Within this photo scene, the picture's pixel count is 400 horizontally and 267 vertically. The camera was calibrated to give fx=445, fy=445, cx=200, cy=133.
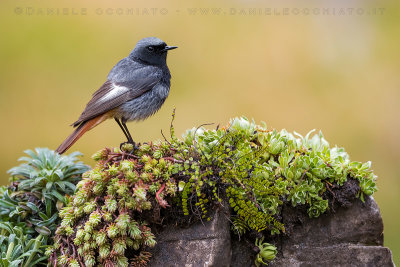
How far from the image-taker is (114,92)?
460 cm

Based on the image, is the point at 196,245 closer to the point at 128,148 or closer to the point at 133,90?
the point at 128,148

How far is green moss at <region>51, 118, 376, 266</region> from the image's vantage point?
3.28m

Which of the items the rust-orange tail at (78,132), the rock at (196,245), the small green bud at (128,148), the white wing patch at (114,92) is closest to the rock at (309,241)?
the rock at (196,245)

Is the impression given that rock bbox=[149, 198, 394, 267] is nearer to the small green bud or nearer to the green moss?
the green moss

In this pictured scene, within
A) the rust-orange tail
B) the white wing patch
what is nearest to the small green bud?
the rust-orange tail

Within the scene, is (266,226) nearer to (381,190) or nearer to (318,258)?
(318,258)

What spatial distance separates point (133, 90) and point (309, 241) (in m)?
2.33

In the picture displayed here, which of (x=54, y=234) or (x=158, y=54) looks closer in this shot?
(x=54, y=234)

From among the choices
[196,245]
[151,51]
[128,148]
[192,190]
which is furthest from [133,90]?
[196,245]

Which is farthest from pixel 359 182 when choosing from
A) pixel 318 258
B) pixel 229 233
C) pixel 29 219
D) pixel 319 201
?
pixel 29 219

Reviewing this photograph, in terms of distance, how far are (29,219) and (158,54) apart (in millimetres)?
2200

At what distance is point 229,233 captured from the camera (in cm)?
336

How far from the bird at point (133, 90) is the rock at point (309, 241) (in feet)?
4.75

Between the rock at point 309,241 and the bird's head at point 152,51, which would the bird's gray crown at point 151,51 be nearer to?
the bird's head at point 152,51
